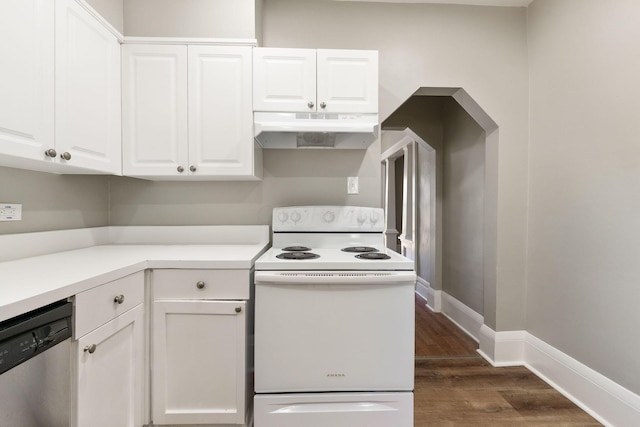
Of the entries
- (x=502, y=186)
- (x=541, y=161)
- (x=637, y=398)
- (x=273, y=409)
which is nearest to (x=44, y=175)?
(x=273, y=409)

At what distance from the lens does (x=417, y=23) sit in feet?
7.19

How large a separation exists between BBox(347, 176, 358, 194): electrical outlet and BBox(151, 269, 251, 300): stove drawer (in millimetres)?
1054

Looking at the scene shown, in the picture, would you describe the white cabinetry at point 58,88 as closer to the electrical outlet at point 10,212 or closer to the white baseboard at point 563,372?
the electrical outlet at point 10,212

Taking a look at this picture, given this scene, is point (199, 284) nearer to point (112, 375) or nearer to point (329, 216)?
point (112, 375)

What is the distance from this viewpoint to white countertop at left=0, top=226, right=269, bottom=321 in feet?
2.83

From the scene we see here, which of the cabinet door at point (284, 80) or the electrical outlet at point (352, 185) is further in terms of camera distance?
the electrical outlet at point (352, 185)

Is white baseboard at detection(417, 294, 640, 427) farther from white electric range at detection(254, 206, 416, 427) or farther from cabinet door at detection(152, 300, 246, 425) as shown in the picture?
cabinet door at detection(152, 300, 246, 425)

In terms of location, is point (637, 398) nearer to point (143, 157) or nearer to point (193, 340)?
point (193, 340)

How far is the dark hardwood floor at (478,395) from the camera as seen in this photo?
1.67 metres

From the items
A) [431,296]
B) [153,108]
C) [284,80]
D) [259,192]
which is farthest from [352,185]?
[431,296]

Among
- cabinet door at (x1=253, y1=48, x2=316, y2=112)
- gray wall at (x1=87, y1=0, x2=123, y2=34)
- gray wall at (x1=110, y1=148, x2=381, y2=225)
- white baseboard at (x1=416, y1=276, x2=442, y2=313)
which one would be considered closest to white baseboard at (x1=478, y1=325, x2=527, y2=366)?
white baseboard at (x1=416, y1=276, x2=442, y2=313)

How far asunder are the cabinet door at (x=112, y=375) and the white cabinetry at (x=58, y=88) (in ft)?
2.55

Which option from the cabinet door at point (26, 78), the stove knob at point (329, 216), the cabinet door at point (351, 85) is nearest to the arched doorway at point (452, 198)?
the cabinet door at point (351, 85)

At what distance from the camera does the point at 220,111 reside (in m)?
1.79
